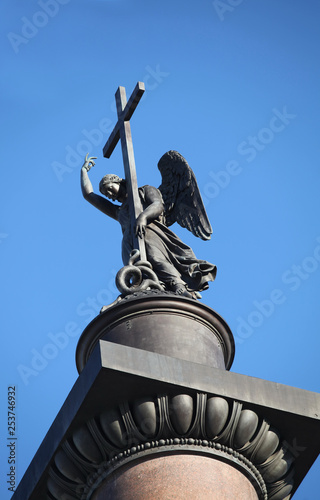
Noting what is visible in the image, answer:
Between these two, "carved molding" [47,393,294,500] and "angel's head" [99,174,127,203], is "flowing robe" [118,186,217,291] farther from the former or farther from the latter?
"carved molding" [47,393,294,500]

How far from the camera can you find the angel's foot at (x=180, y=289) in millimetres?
10388

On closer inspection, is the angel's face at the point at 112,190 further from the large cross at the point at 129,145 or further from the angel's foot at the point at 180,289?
the angel's foot at the point at 180,289

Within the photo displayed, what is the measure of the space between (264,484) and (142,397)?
4.95 ft

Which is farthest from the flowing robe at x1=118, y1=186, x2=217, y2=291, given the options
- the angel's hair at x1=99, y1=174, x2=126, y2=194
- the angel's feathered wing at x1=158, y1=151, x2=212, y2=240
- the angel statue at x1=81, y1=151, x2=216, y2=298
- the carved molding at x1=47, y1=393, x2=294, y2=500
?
the carved molding at x1=47, y1=393, x2=294, y2=500

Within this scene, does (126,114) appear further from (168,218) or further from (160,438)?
(160,438)

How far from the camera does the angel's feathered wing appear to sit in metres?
12.1

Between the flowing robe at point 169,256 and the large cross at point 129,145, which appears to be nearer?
the flowing robe at point 169,256

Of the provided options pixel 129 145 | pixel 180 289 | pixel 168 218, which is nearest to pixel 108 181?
pixel 129 145

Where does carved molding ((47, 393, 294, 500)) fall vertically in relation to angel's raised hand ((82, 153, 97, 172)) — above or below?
below

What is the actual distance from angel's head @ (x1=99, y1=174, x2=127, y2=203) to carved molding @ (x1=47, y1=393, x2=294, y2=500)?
12.8 ft

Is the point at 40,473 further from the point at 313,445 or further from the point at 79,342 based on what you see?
the point at 313,445

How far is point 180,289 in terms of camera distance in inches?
413

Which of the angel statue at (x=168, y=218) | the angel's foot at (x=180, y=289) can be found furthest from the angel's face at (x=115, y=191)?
the angel's foot at (x=180, y=289)

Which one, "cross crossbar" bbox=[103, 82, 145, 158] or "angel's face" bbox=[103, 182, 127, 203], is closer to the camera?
"angel's face" bbox=[103, 182, 127, 203]
